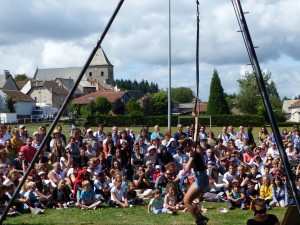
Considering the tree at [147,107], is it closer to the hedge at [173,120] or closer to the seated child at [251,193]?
the hedge at [173,120]

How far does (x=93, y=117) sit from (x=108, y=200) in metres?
39.0

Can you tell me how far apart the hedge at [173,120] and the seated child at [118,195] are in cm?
3455

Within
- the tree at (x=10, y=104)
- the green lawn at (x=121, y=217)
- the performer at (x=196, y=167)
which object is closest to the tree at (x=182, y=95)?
the tree at (x=10, y=104)

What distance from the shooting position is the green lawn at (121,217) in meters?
9.95

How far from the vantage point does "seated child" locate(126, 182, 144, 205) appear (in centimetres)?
1191

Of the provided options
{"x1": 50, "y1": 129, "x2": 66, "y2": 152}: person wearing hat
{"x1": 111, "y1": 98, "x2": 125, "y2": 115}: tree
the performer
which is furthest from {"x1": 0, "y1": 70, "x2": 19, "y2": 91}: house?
the performer

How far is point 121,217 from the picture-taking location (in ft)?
34.2

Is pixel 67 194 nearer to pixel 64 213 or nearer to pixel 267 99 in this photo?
pixel 64 213

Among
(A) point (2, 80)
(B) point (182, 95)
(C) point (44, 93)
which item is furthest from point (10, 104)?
(B) point (182, 95)

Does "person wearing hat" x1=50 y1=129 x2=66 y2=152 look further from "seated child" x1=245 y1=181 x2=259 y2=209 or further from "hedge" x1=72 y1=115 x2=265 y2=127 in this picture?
"hedge" x1=72 y1=115 x2=265 y2=127

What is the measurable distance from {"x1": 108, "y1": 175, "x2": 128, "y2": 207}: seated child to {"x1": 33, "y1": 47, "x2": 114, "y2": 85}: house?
134881mm

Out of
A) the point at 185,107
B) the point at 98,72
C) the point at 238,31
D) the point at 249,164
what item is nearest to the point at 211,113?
the point at 249,164

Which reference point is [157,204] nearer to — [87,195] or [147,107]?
[87,195]

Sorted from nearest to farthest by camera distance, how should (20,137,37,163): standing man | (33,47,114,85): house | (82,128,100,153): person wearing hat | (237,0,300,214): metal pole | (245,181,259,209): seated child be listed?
1. (237,0,300,214): metal pole
2. (245,181,259,209): seated child
3. (20,137,37,163): standing man
4. (82,128,100,153): person wearing hat
5. (33,47,114,85): house
